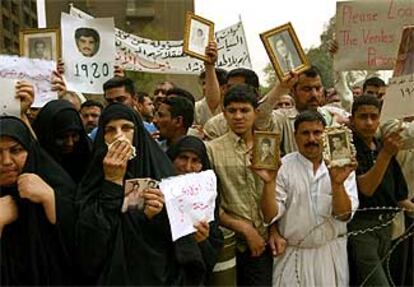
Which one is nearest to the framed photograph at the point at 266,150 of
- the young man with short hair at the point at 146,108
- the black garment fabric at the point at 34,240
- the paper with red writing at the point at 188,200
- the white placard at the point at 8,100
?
the paper with red writing at the point at 188,200

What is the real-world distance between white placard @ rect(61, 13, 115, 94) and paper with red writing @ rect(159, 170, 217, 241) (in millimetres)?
1841

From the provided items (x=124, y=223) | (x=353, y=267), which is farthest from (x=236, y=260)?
(x=124, y=223)

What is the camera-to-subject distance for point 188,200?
2.92 metres

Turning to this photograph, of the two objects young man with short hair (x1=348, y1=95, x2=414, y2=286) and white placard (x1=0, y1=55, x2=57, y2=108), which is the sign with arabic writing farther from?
white placard (x1=0, y1=55, x2=57, y2=108)

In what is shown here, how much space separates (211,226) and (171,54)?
3.71 metres

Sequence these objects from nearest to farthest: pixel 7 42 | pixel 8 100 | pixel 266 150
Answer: pixel 8 100, pixel 266 150, pixel 7 42

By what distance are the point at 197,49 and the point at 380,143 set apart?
1.57m

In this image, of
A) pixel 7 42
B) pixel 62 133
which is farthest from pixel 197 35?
pixel 7 42

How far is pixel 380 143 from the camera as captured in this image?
4.04m

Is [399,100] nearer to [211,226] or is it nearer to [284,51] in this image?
[284,51]

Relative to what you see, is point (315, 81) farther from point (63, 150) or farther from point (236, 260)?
point (63, 150)

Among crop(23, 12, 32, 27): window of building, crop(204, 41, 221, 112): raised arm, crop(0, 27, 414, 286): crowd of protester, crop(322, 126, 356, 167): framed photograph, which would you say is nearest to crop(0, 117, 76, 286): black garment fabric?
crop(0, 27, 414, 286): crowd of protester

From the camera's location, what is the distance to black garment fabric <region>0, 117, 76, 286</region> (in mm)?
2697

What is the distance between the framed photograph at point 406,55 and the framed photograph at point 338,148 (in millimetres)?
519
